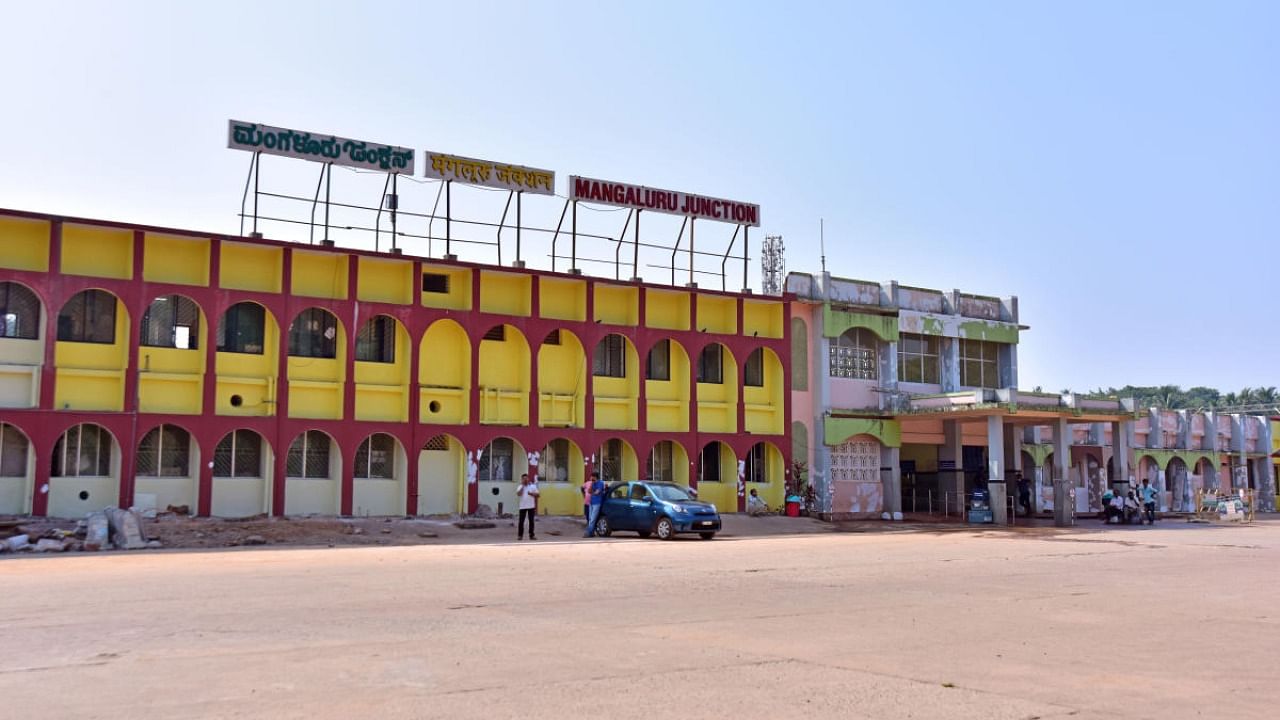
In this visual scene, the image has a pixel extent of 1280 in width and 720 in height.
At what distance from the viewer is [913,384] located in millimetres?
49375

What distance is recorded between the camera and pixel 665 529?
105 ft

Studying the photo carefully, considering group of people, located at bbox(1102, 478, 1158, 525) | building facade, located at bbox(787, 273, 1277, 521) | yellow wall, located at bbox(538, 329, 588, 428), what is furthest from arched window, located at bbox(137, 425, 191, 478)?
group of people, located at bbox(1102, 478, 1158, 525)

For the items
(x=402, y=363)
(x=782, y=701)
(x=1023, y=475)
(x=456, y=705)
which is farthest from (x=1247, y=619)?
(x=1023, y=475)

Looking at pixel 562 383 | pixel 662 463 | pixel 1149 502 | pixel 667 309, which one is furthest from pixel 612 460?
pixel 1149 502

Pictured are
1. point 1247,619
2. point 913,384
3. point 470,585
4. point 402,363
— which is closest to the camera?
point 1247,619

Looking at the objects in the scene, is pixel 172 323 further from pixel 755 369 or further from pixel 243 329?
pixel 755 369

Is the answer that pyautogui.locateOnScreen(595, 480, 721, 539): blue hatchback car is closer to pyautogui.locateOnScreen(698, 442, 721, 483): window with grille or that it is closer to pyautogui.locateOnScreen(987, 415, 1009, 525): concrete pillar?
pyautogui.locateOnScreen(698, 442, 721, 483): window with grille

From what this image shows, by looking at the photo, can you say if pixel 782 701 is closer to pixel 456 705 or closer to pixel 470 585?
pixel 456 705

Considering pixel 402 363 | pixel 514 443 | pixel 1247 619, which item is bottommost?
pixel 1247 619

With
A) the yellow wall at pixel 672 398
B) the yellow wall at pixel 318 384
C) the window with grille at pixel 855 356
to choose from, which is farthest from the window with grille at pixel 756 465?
the yellow wall at pixel 318 384

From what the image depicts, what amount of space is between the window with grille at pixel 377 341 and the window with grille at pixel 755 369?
13731mm

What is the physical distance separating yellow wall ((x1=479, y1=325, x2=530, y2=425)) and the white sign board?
16.1 feet

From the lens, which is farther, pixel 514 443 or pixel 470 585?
pixel 514 443

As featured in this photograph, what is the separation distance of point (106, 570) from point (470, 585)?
23.1 feet
